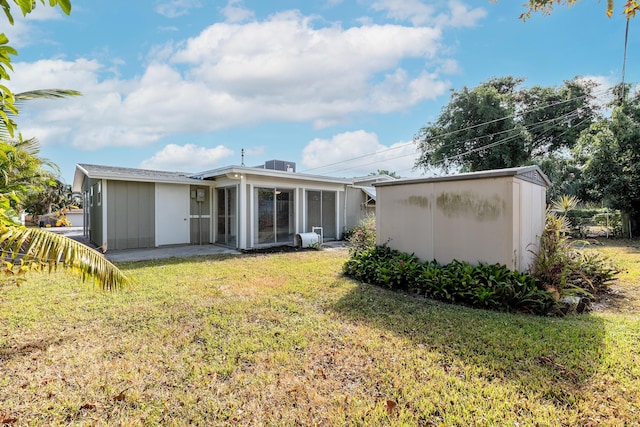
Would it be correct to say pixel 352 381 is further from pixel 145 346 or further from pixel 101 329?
pixel 101 329

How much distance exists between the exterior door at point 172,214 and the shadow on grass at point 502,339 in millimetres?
9698

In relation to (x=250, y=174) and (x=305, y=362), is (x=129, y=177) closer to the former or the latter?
(x=250, y=174)

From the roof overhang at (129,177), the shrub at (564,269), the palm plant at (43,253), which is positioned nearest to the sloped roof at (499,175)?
the shrub at (564,269)

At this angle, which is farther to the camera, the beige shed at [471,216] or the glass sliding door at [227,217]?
the glass sliding door at [227,217]

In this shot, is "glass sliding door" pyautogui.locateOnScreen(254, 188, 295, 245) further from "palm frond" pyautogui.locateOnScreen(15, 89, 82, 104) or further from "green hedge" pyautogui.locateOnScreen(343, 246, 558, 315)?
"palm frond" pyautogui.locateOnScreen(15, 89, 82, 104)

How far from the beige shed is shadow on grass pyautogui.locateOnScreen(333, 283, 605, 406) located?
4.84 ft

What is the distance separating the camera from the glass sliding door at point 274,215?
12.6m

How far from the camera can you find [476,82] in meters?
23.3

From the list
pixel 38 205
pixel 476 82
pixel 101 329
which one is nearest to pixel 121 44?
pixel 101 329

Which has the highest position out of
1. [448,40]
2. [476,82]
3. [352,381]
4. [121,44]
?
[476,82]

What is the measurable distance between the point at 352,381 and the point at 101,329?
11.8 feet

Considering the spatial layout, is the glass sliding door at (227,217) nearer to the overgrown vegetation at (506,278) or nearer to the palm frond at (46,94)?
the overgrown vegetation at (506,278)

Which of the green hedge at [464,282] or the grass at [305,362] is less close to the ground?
the green hedge at [464,282]

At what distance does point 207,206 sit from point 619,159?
20790 mm
